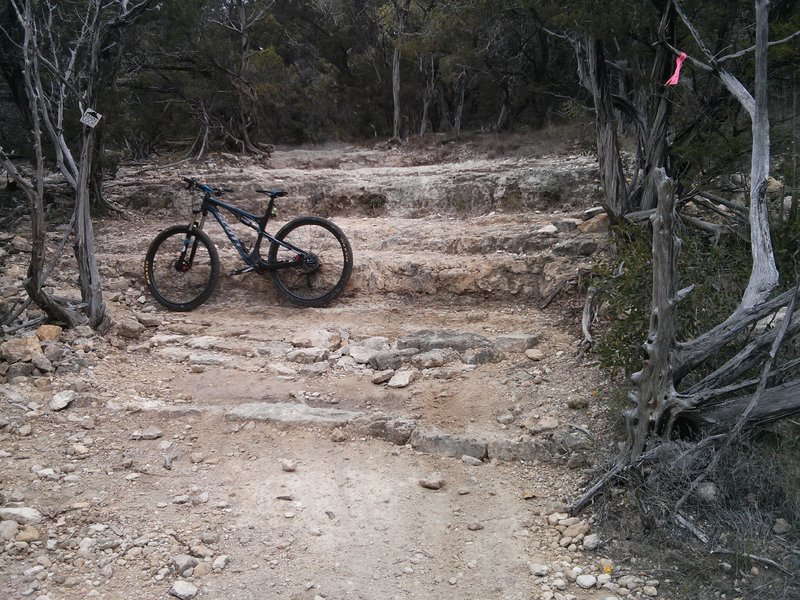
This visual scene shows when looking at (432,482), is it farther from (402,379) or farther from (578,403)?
(402,379)

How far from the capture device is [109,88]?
884cm

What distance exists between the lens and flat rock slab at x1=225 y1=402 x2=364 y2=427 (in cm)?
397

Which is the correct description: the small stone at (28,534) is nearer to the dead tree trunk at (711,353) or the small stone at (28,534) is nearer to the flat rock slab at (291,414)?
the flat rock slab at (291,414)

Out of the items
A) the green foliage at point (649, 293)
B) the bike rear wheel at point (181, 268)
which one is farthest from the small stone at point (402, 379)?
the bike rear wheel at point (181, 268)

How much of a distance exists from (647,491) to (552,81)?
13261mm

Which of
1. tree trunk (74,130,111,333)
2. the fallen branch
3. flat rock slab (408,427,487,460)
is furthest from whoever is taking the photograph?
tree trunk (74,130,111,333)

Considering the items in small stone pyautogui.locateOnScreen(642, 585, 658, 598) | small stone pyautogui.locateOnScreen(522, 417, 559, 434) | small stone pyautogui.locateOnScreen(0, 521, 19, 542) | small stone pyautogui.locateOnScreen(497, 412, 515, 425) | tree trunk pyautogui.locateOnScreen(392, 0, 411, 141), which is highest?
tree trunk pyautogui.locateOnScreen(392, 0, 411, 141)

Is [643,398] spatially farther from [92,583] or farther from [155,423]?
[155,423]

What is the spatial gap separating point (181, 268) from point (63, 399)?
7.71 ft

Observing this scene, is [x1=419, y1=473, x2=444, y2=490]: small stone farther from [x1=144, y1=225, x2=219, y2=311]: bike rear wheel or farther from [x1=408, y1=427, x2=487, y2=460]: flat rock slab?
[x1=144, y1=225, x2=219, y2=311]: bike rear wheel

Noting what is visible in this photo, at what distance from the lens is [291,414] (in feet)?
13.4

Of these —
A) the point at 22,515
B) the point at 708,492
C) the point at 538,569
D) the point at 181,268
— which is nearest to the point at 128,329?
the point at 181,268

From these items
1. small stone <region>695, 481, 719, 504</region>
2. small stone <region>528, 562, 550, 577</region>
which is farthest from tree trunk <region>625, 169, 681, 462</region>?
small stone <region>528, 562, 550, 577</region>

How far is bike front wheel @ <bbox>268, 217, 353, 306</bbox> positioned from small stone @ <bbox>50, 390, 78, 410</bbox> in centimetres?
227
